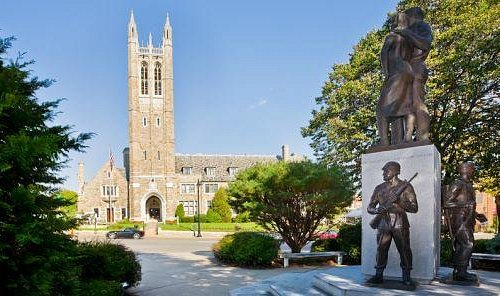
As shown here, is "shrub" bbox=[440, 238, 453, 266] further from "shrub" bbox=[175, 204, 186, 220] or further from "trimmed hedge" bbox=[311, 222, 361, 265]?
"shrub" bbox=[175, 204, 186, 220]

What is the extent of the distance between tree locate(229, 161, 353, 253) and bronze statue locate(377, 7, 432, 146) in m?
8.43

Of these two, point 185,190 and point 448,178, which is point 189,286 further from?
point 185,190

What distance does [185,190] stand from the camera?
65500mm

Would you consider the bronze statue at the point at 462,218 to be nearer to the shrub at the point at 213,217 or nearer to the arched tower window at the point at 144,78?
the shrub at the point at 213,217

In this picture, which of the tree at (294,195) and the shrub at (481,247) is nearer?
the shrub at (481,247)

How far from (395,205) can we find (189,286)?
22.6 feet

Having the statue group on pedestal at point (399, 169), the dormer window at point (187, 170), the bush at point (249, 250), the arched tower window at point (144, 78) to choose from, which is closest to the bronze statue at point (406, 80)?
the statue group on pedestal at point (399, 169)

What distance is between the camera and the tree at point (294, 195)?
1741cm

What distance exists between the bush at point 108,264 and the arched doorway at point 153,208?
5340 cm

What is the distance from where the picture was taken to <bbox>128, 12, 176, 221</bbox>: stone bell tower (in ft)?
201

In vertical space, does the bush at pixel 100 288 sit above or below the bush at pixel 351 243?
above

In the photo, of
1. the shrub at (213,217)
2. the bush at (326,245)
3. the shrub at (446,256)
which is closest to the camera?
the shrub at (446,256)

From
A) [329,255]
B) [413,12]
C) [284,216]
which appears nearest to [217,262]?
[284,216]

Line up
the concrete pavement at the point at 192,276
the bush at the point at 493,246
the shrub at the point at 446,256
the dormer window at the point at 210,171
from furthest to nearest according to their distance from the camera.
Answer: the dormer window at the point at 210,171 < the bush at the point at 493,246 < the shrub at the point at 446,256 < the concrete pavement at the point at 192,276
